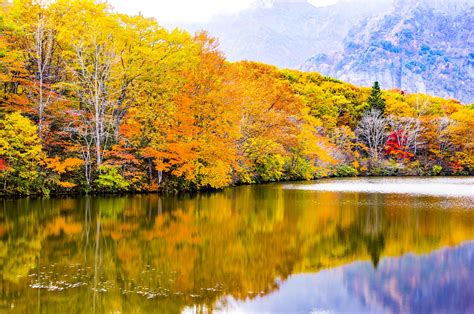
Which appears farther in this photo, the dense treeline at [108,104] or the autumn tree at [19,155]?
the dense treeline at [108,104]

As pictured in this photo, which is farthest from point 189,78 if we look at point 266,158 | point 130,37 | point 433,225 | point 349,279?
point 349,279

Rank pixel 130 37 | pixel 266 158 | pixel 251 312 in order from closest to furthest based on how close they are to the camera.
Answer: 1. pixel 251 312
2. pixel 130 37
3. pixel 266 158

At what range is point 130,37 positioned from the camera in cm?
3030

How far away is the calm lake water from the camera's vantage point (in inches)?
369

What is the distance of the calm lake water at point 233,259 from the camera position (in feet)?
30.7

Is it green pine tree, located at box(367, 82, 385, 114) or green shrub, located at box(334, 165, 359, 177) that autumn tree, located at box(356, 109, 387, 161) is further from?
green shrub, located at box(334, 165, 359, 177)

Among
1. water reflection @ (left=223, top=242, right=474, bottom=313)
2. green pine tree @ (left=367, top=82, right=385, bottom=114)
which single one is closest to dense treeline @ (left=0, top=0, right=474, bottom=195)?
water reflection @ (left=223, top=242, right=474, bottom=313)

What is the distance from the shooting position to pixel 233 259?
41.2 feet

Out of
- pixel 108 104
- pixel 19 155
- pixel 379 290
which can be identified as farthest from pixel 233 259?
pixel 108 104

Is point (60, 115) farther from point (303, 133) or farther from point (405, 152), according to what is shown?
point (405, 152)

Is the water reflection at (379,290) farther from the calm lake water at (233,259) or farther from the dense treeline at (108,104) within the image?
the dense treeline at (108,104)

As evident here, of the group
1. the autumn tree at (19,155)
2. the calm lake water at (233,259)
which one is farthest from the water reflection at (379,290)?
the autumn tree at (19,155)

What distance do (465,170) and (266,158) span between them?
99.9 ft

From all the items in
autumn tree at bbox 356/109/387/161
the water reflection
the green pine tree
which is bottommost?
the water reflection
